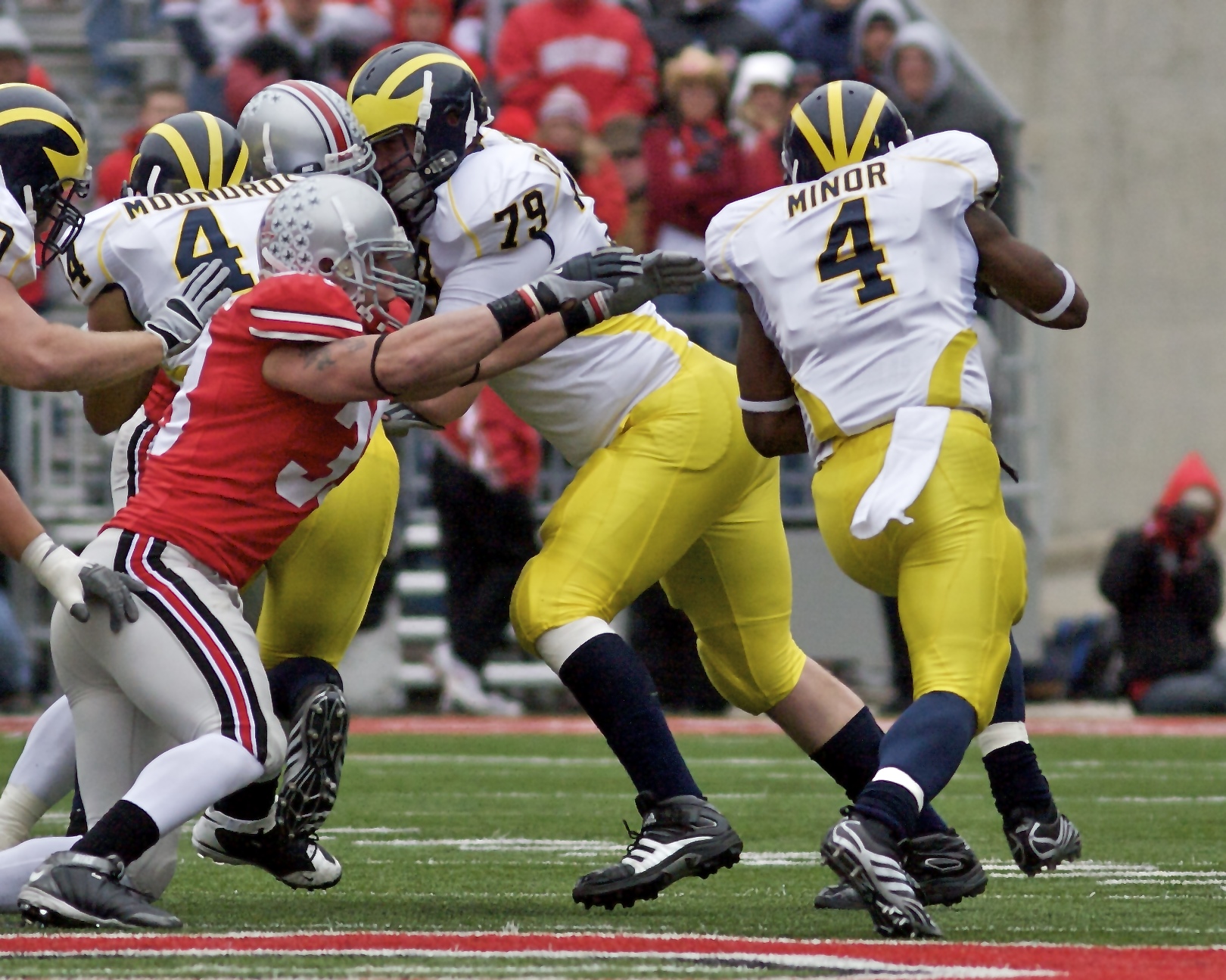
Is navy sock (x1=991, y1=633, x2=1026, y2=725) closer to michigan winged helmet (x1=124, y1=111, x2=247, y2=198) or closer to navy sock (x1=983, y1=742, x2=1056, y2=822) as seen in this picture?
navy sock (x1=983, y1=742, x2=1056, y2=822)

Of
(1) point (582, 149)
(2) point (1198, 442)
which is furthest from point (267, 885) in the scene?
(2) point (1198, 442)

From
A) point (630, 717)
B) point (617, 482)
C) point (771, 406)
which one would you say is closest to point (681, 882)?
point (630, 717)

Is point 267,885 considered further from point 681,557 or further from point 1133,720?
point 1133,720

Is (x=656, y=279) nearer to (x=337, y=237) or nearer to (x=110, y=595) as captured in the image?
(x=337, y=237)

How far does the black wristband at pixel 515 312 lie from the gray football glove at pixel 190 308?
1.89 feet

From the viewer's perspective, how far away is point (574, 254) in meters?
4.63

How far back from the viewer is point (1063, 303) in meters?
4.37

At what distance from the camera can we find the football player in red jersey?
3869mm

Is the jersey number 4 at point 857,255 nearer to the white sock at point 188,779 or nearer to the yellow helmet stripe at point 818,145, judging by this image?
the yellow helmet stripe at point 818,145

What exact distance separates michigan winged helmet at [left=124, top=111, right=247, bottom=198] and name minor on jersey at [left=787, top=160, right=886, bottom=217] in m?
1.23

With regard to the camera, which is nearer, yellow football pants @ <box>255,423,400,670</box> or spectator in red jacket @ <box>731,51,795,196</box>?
yellow football pants @ <box>255,423,400,670</box>

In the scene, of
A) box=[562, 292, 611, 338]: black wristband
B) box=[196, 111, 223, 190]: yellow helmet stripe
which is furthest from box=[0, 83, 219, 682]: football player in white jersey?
box=[562, 292, 611, 338]: black wristband

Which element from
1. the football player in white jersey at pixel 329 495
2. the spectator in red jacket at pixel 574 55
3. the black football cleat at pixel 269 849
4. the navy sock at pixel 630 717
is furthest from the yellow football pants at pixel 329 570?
the spectator in red jacket at pixel 574 55

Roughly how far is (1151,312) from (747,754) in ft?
30.2
